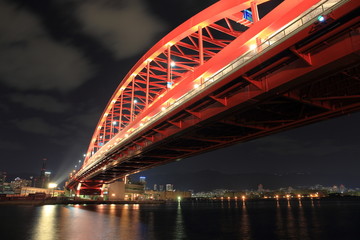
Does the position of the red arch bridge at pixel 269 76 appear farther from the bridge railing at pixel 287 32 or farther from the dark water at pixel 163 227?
the dark water at pixel 163 227

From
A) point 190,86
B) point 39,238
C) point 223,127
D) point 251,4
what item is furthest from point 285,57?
point 39,238

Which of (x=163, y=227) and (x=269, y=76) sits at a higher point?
(x=269, y=76)

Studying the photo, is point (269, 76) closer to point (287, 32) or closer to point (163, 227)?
point (287, 32)

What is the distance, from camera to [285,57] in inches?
490

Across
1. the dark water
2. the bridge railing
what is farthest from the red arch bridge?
the dark water

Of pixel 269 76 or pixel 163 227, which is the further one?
pixel 163 227

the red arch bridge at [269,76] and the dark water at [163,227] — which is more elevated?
the red arch bridge at [269,76]

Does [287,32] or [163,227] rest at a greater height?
[287,32]

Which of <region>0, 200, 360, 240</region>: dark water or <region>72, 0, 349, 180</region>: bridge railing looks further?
<region>0, 200, 360, 240</region>: dark water

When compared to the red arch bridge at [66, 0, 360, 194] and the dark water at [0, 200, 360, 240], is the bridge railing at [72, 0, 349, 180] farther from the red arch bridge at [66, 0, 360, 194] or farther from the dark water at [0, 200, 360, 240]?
the dark water at [0, 200, 360, 240]

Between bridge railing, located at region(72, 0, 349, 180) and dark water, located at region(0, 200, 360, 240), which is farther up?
bridge railing, located at region(72, 0, 349, 180)

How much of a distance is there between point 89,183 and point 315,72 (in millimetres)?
85244

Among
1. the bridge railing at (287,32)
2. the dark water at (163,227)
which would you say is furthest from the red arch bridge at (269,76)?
the dark water at (163,227)

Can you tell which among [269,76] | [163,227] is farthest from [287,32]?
[163,227]
